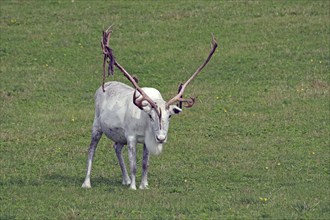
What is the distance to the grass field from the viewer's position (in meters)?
17.7

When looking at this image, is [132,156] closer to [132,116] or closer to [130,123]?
[130,123]

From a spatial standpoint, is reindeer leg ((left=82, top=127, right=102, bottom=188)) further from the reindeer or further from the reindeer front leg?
the reindeer front leg

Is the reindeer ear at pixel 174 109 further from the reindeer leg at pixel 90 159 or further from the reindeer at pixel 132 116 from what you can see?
the reindeer leg at pixel 90 159

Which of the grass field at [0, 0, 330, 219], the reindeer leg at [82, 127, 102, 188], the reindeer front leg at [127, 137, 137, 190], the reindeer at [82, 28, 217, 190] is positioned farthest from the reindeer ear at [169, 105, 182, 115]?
the reindeer leg at [82, 127, 102, 188]

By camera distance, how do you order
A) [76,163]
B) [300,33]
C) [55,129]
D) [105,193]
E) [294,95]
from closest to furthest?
[105,193]
[76,163]
[55,129]
[294,95]
[300,33]

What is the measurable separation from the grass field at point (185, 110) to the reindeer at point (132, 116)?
0.61 m

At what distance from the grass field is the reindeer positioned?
612 mm

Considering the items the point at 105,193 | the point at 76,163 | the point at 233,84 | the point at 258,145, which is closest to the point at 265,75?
the point at 233,84

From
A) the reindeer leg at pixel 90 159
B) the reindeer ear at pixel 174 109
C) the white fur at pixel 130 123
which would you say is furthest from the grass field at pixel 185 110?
the reindeer ear at pixel 174 109

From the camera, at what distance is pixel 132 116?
19.0 metres

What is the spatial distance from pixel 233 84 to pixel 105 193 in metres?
10.4

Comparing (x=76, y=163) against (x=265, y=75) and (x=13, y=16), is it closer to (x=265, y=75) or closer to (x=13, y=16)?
(x=265, y=75)

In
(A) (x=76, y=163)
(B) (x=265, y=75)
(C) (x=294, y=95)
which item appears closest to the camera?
(A) (x=76, y=163)

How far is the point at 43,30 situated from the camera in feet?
108
